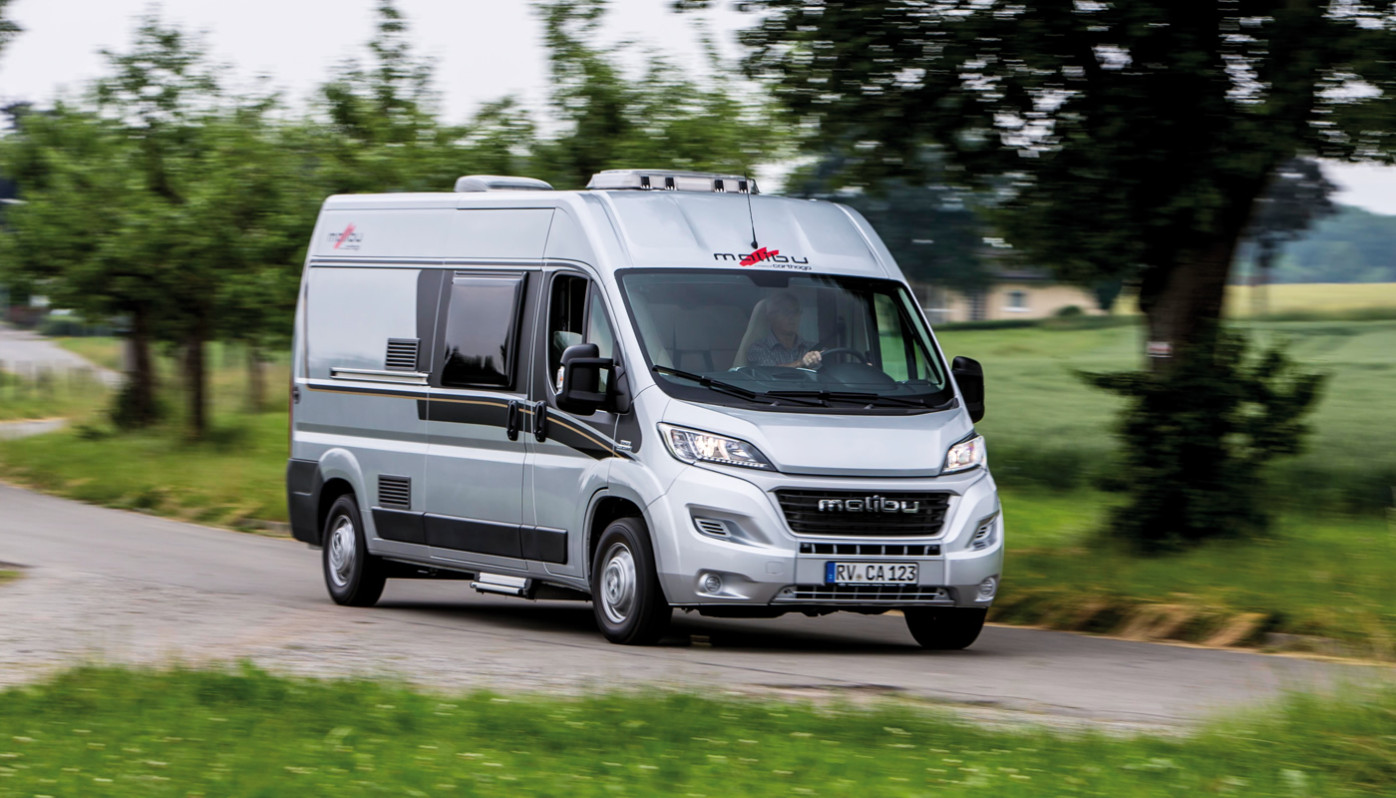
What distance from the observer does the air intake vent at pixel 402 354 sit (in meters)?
13.1

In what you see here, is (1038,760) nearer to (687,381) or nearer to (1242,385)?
(687,381)

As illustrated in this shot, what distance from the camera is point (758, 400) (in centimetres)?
1077

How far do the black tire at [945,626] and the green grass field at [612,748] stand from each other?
10.7 ft

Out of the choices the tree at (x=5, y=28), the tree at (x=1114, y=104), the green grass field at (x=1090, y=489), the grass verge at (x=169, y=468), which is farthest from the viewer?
the tree at (x=5, y=28)

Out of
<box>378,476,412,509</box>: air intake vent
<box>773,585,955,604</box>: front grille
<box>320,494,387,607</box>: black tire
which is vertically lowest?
<box>320,494,387,607</box>: black tire

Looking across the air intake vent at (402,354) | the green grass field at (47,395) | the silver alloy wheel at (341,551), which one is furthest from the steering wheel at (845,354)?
the green grass field at (47,395)

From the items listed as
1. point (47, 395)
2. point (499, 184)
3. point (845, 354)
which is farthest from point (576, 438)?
point (47, 395)

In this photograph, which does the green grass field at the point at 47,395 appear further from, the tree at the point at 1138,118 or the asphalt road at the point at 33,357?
the tree at the point at 1138,118

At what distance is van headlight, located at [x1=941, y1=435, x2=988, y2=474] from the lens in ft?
35.8

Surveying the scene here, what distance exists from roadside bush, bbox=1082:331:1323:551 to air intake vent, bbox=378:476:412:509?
532cm

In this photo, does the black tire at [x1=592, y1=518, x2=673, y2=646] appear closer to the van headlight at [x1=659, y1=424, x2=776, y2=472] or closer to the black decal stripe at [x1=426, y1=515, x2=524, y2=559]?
the van headlight at [x1=659, y1=424, x2=776, y2=472]

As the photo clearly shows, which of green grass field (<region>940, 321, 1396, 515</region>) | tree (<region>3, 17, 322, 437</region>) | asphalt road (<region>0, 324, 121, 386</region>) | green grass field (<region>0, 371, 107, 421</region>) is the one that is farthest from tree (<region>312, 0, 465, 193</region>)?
asphalt road (<region>0, 324, 121, 386</region>)

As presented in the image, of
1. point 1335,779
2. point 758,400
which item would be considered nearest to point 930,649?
Result: point 758,400

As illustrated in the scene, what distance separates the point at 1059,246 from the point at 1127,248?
0.56 meters
